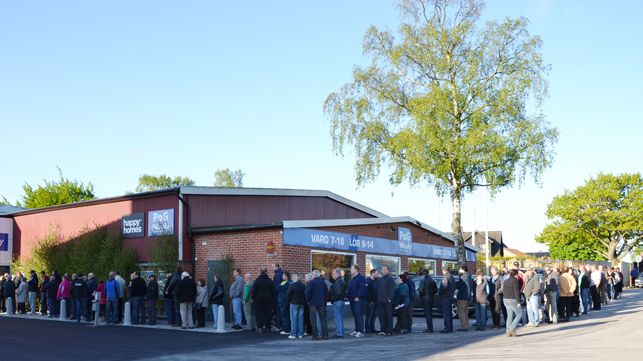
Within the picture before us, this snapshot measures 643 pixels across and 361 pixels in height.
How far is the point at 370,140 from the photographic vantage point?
100 ft

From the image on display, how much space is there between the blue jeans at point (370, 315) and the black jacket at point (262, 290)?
2641 millimetres

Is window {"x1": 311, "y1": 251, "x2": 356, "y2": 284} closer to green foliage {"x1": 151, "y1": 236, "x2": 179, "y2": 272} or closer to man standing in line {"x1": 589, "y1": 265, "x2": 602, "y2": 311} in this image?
green foliage {"x1": 151, "y1": 236, "x2": 179, "y2": 272}

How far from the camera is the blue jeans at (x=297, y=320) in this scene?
1706cm

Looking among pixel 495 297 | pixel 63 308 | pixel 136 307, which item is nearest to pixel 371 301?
pixel 495 297

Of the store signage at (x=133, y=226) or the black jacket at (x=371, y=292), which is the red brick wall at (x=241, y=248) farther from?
the black jacket at (x=371, y=292)

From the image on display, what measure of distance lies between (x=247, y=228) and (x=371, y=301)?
553 centimetres

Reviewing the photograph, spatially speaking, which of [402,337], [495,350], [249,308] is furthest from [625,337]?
[249,308]

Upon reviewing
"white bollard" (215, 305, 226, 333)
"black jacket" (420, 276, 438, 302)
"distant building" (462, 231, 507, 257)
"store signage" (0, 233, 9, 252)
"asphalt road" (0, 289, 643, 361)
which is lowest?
"asphalt road" (0, 289, 643, 361)

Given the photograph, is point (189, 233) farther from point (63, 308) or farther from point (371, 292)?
point (371, 292)

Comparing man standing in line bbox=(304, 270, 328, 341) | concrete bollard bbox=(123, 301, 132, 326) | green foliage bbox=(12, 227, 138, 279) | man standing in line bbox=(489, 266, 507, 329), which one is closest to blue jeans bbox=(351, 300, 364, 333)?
man standing in line bbox=(304, 270, 328, 341)

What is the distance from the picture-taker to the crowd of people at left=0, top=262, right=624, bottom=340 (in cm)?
1706

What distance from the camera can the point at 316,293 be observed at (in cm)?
1659

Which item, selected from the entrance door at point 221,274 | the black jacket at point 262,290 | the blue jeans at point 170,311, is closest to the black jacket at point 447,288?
the black jacket at point 262,290

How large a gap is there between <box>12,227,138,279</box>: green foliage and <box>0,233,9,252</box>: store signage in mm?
2094
